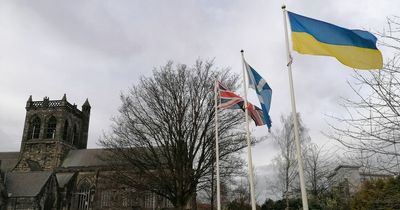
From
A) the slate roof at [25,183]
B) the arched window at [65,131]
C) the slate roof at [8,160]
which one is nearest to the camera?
the slate roof at [25,183]

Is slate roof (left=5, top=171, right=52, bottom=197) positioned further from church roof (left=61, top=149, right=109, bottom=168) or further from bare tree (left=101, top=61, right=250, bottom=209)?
bare tree (left=101, top=61, right=250, bottom=209)

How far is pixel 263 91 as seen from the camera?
13.2 m

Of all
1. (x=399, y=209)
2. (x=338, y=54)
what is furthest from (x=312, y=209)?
(x=338, y=54)

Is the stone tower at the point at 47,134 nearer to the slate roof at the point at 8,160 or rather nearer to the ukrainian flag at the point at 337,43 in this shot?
the slate roof at the point at 8,160

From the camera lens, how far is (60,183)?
188ft

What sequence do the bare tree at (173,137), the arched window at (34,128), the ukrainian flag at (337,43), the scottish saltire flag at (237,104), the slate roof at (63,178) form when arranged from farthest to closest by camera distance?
the arched window at (34,128)
the slate roof at (63,178)
the bare tree at (173,137)
the scottish saltire flag at (237,104)
the ukrainian flag at (337,43)

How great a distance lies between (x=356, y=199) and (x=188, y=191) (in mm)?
10587

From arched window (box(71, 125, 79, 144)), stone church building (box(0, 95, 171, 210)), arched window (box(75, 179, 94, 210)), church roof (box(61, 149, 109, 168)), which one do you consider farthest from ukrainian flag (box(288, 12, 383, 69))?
arched window (box(71, 125, 79, 144))

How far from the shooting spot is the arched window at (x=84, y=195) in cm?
5534

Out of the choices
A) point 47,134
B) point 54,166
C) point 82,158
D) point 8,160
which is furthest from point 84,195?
point 8,160

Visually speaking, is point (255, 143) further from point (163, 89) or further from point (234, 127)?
point (163, 89)

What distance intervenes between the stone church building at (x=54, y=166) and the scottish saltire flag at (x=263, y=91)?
108ft

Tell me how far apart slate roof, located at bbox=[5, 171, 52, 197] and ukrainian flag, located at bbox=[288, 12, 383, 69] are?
4877 cm

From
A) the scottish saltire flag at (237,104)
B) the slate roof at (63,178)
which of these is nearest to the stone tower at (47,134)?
the slate roof at (63,178)
